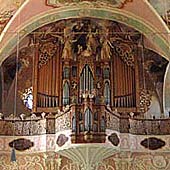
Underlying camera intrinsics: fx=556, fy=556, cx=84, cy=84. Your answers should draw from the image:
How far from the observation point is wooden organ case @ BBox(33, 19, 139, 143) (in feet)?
60.7

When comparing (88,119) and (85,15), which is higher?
(85,15)

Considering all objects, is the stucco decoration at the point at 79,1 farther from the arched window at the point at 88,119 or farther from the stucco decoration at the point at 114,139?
the stucco decoration at the point at 114,139

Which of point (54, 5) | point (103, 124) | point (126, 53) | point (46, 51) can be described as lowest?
point (103, 124)

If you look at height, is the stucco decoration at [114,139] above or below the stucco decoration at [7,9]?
below

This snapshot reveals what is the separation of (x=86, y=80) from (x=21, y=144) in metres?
3.01

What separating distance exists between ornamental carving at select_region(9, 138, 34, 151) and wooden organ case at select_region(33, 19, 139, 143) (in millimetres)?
1224

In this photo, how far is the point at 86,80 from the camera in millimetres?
18531

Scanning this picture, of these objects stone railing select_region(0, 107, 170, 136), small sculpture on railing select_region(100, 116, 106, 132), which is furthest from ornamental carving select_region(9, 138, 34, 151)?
small sculpture on railing select_region(100, 116, 106, 132)

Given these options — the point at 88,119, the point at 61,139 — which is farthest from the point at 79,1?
the point at 61,139

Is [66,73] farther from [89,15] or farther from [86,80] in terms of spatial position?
[89,15]

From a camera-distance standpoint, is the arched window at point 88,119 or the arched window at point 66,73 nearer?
the arched window at point 88,119

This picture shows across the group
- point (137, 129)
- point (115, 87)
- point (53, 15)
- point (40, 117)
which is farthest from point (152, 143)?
point (53, 15)

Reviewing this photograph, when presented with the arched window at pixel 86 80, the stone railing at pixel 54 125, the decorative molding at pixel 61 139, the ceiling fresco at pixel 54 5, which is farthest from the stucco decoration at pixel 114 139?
the ceiling fresco at pixel 54 5

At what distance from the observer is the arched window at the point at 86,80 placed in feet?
60.5
